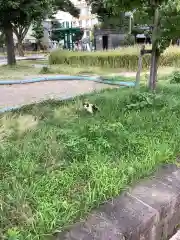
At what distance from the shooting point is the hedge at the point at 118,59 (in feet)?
37.4

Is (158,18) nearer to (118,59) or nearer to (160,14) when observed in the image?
(160,14)

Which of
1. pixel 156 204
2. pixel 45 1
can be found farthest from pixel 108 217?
pixel 45 1

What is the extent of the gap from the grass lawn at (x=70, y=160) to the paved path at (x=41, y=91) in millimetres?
2378

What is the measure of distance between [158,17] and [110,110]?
5.90 feet

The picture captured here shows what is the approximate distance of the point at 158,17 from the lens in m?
4.63

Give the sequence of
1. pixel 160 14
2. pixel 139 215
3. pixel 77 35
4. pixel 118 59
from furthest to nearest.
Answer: pixel 77 35, pixel 118 59, pixel 160 14, pixel 139 215

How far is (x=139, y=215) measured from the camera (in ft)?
5.89

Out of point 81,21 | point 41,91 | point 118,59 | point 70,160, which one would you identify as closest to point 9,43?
point 118,59

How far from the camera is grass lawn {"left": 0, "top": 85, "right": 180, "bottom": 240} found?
1.69m

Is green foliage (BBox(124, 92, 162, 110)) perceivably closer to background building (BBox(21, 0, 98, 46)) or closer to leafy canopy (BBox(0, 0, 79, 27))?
leafy canopy (BBox(0, 0, 79, 27))

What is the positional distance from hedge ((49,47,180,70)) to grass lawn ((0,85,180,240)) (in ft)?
→ 26.9

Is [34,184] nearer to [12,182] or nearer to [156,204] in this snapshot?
[12,182]

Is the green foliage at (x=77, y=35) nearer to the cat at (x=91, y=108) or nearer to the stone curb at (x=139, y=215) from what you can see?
the cat at (x=91, y=108)

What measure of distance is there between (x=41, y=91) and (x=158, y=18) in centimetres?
319
